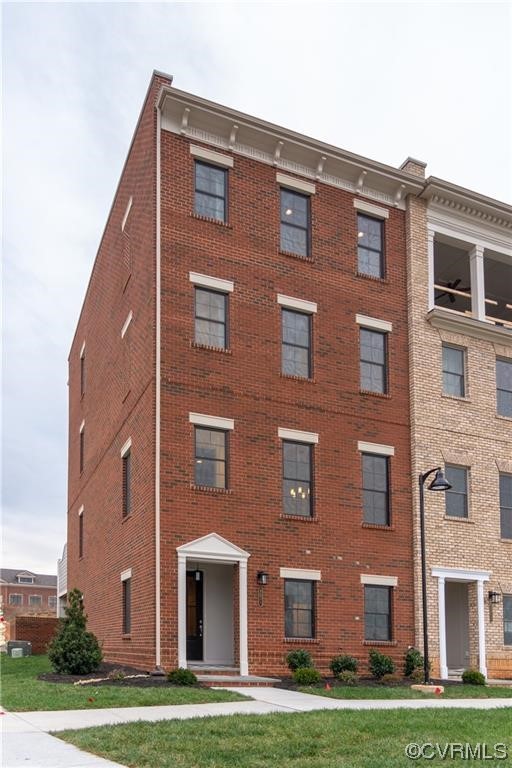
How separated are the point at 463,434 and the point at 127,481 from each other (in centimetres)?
954

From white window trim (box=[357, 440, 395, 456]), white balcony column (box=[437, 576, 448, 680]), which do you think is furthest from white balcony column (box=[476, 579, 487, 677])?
white window trim (box=[357, 440, 395, 456])

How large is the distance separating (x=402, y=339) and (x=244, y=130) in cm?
719

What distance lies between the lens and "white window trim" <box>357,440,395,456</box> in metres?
23.5

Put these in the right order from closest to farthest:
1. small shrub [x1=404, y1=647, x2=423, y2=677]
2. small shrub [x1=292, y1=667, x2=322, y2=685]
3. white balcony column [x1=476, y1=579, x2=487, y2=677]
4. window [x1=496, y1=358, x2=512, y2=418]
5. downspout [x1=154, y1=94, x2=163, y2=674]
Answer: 1. small shrub [x1=292, y1=667, x2=322, y2=685]
2. downspout [x1=154, y1=94, x2=163, y2=674]
3. small shrub [x1=404, y1=647, x2=423, y2=677]
4. white balcony column [x1=476, y1=579, x2=487, y2=677]
5. window [x1=496, y1=358, x2=512, y2=418]

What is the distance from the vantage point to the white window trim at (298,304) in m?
23.1

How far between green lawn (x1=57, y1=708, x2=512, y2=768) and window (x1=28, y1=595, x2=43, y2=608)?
102640mm

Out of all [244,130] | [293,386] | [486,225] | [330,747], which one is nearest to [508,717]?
[330,747]

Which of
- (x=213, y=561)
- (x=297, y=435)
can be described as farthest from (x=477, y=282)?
(x=213, y=561)

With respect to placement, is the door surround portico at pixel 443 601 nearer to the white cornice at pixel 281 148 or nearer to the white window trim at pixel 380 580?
the white window trim at pixel 380 580

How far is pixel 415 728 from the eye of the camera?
1176cm

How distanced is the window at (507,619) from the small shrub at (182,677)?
10.8 meters

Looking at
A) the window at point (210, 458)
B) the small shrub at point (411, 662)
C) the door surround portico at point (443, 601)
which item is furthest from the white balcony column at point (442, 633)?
the window at point (210, 458)

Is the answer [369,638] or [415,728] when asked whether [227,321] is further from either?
[415,728]

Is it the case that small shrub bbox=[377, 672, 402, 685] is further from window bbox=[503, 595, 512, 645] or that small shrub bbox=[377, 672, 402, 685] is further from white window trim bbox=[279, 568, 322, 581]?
window bbox=[503, 595, 512, 645]
